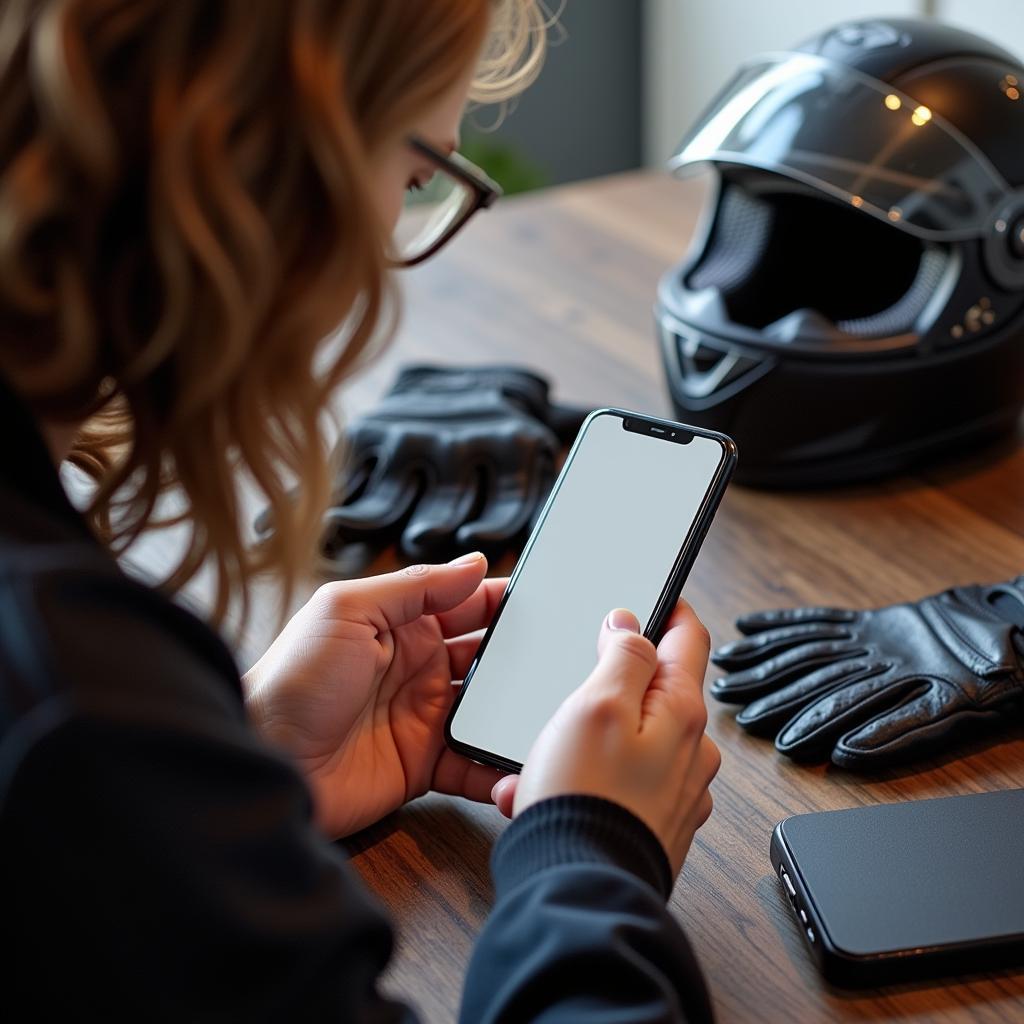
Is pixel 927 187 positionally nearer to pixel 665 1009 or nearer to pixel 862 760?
pixel 862 760

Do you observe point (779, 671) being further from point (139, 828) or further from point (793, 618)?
point (139, 828)

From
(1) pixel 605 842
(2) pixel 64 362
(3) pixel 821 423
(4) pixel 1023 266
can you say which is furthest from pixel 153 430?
(4) pixel 1023 266

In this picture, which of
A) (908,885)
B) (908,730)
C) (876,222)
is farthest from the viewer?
(876,222)

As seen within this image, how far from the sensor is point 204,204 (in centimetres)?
48

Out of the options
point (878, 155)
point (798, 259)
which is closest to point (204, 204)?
point (878, 155)

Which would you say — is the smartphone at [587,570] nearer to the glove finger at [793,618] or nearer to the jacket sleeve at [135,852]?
the glove finger at [793,618]

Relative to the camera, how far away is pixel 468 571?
31.2 inches

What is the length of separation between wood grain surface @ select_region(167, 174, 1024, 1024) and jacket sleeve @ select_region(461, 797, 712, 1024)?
0.28ft

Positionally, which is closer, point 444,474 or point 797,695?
point 797,695

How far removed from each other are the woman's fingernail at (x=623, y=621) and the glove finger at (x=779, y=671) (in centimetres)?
15

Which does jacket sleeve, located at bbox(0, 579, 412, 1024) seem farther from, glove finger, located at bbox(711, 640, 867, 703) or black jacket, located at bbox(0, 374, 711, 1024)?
glove finger, located at bbox(711, 640, 867, 703)

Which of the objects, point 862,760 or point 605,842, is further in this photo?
point 862,760

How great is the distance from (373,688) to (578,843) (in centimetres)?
23

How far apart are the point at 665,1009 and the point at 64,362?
13.4 inches
